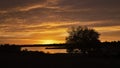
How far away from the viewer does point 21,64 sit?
1662cm

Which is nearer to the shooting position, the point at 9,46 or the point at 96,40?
the point at 9,46

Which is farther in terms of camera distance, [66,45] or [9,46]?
[66,45]

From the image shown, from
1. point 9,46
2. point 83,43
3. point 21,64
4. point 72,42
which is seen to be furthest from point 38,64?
point 72,42

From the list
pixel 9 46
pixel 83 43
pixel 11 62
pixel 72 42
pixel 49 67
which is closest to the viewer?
pixel 49 67

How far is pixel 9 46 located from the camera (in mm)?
30344

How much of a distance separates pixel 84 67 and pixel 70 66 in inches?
28.7

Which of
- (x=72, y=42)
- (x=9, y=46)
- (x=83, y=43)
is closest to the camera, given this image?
(x=9, y=46)

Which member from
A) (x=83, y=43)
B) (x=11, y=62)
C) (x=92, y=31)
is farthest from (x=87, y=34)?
(x=11, y=62)

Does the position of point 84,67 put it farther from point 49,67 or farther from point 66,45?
point 66,45

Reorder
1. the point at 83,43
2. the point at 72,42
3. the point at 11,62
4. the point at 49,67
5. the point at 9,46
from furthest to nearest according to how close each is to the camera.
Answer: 1. the point at 72,42
2. the point at 83,43
3. the point at 9,46
4. the point at 11,62
5. the point at 49,67

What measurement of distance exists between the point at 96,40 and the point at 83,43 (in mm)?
6149

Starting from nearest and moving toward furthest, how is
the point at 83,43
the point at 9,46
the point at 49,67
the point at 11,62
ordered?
the point at 49,67 < the point at 11,62 < the point at 9,46 < the point at 83,43

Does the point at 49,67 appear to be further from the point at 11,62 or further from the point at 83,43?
the point at 83,43

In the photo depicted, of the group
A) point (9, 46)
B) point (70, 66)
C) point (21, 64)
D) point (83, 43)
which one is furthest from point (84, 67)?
point (83, 43)
